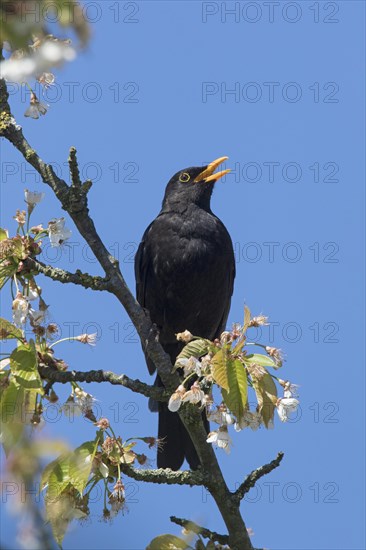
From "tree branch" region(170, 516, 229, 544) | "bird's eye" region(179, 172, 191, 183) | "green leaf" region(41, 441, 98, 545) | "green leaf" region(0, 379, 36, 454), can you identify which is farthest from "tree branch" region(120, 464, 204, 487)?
"bird's eye" region(179, 172, 191, 183)

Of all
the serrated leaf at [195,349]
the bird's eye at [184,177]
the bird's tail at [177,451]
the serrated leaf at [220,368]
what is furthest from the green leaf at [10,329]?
the bird's eye at [184,177]

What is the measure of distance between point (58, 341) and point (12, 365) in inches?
12.3

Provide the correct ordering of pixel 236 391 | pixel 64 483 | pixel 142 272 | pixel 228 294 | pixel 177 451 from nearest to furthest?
pixel 64 483, pixel 236 391, pixel 177 451, pixel 142 272, pixel 228 294

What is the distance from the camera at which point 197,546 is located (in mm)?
2844

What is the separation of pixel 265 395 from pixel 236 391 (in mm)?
194

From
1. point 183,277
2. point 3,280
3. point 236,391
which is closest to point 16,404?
point 3,280

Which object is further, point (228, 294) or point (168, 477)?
point (228, 294)

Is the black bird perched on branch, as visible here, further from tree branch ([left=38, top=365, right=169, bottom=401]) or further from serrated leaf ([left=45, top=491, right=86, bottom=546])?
serrated leaf ([left=45, top=491, right=86, bottom=546])

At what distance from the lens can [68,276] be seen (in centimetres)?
342

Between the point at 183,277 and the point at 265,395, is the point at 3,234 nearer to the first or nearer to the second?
the point at 265,395

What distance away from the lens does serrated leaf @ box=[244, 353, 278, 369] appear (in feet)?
10.0

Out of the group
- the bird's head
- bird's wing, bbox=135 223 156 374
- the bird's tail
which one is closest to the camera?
the bird's tail

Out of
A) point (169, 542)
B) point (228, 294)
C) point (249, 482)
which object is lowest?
point (169, 542)

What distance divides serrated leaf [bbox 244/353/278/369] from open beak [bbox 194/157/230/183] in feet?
11.4
